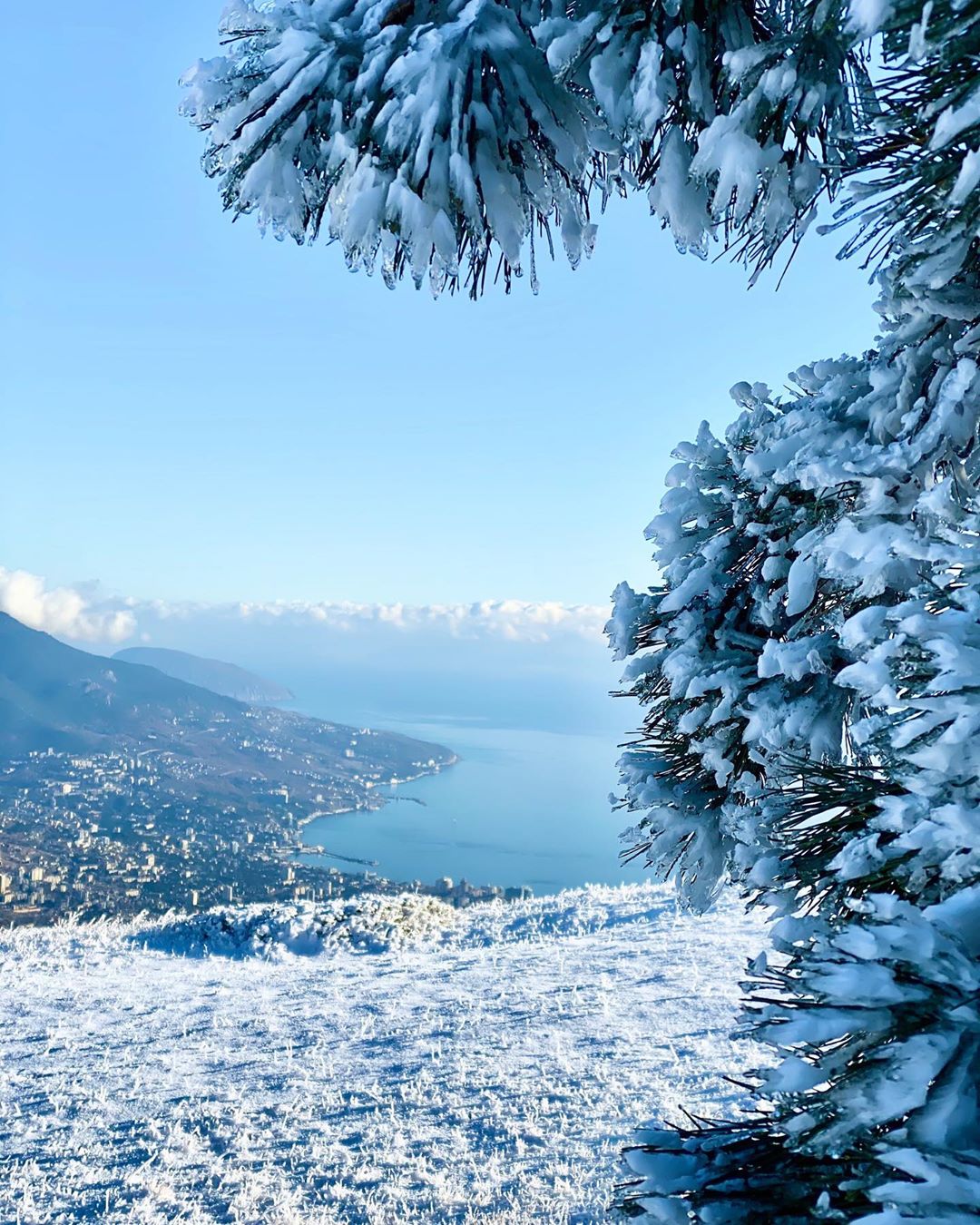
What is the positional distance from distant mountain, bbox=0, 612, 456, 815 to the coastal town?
1634 millimetres

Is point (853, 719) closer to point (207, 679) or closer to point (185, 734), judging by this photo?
point (185, 734)

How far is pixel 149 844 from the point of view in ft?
186

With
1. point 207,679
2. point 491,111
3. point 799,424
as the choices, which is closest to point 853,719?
point 799,424

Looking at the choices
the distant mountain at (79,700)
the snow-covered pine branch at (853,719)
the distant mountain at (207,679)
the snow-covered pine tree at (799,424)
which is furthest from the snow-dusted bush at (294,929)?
the distant mountain at (207,679)

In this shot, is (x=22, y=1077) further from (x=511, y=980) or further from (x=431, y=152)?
(x=431, y=152)

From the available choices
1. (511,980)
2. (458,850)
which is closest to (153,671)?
(458,850)

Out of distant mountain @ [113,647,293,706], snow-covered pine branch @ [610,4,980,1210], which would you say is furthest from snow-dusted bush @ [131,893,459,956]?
distant mountain @ [113,647,293,706]

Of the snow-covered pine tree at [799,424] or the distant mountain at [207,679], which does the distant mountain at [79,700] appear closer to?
the distant mountain at [207,679]

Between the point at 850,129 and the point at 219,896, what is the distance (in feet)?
146

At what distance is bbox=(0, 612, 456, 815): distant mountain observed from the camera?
9544cm

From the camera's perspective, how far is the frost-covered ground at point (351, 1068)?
6984mm

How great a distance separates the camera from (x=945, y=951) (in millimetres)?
1270

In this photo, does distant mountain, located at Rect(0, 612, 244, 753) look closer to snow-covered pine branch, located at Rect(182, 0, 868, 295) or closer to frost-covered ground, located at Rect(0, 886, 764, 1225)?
frost-covered ground, located at Rect(0, 886, 764, 1225)

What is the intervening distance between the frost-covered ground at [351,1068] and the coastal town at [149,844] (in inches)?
801
